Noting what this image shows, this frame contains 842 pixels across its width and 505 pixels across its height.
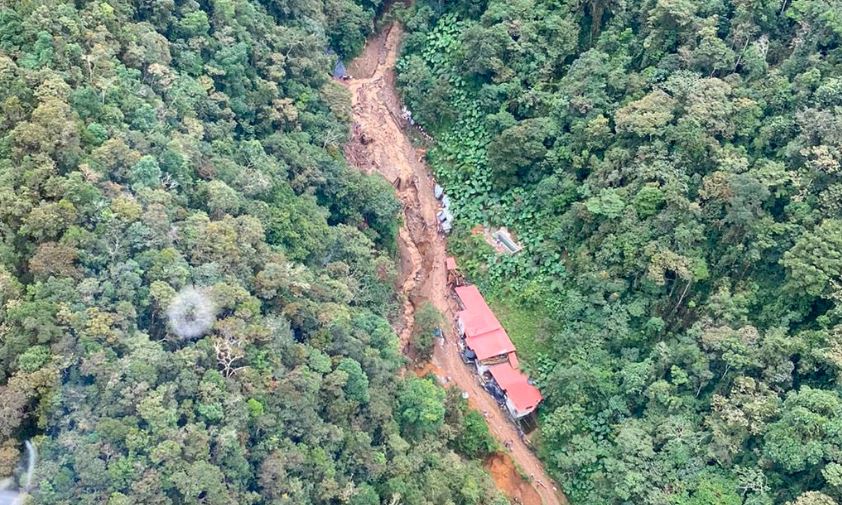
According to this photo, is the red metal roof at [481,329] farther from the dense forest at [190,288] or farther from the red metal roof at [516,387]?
the dense forest at [190,288]

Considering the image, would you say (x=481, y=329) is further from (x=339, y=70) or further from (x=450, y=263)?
(x=339, y=70)

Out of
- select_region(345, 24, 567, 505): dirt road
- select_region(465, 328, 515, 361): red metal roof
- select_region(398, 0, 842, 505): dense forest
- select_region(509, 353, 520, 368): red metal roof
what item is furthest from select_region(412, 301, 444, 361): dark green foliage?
select_region(398, 0, 842, 505): dense forest

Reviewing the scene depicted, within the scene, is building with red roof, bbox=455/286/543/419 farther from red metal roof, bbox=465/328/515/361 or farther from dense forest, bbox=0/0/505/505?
dense forest, bbox=0/0/505/505

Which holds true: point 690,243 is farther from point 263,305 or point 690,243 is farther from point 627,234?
point 263,305

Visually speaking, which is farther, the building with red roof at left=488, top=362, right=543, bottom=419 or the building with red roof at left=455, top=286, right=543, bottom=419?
the building with red roof at left=455, top=286, right=543, bottom=419

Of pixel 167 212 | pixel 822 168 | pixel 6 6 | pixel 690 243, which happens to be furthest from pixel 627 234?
pixel 6 6

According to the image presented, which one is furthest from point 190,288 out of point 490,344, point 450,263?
point 450,263

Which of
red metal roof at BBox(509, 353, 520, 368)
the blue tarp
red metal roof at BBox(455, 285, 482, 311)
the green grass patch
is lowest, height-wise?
→ red metal roof at BBox(509, 353, 520, 368)

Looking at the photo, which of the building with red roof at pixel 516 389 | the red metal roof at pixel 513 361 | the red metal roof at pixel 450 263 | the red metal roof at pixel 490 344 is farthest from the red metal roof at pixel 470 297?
the building with red roof at pixel 516 389
